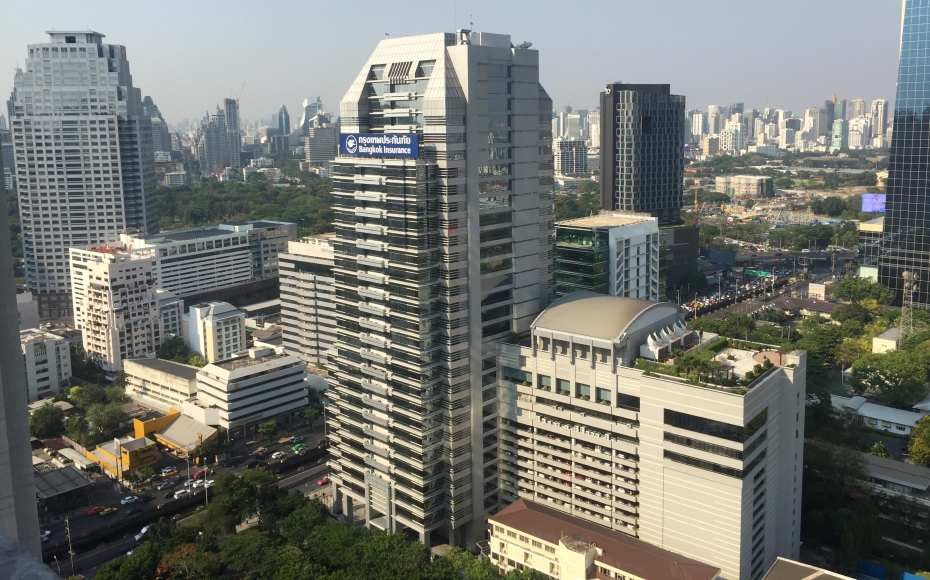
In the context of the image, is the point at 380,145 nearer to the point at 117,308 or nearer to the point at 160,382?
the point at 160,382

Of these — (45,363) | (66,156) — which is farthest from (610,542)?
(66,156)

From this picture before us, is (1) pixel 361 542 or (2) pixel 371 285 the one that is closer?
(1) pixel 361 542

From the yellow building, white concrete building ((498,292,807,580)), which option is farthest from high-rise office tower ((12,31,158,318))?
white concrete building ((498,292,807,580))

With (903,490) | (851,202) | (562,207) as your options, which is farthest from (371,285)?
(851,202)

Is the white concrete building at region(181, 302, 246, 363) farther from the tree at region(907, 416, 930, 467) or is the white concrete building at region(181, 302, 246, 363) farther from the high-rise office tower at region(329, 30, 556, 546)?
the tree at region(907, 416, 930, 467)

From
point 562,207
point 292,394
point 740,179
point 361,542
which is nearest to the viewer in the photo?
point 361,542

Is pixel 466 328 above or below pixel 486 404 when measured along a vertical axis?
above

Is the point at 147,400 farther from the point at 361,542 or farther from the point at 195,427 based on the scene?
the point at 361,542
